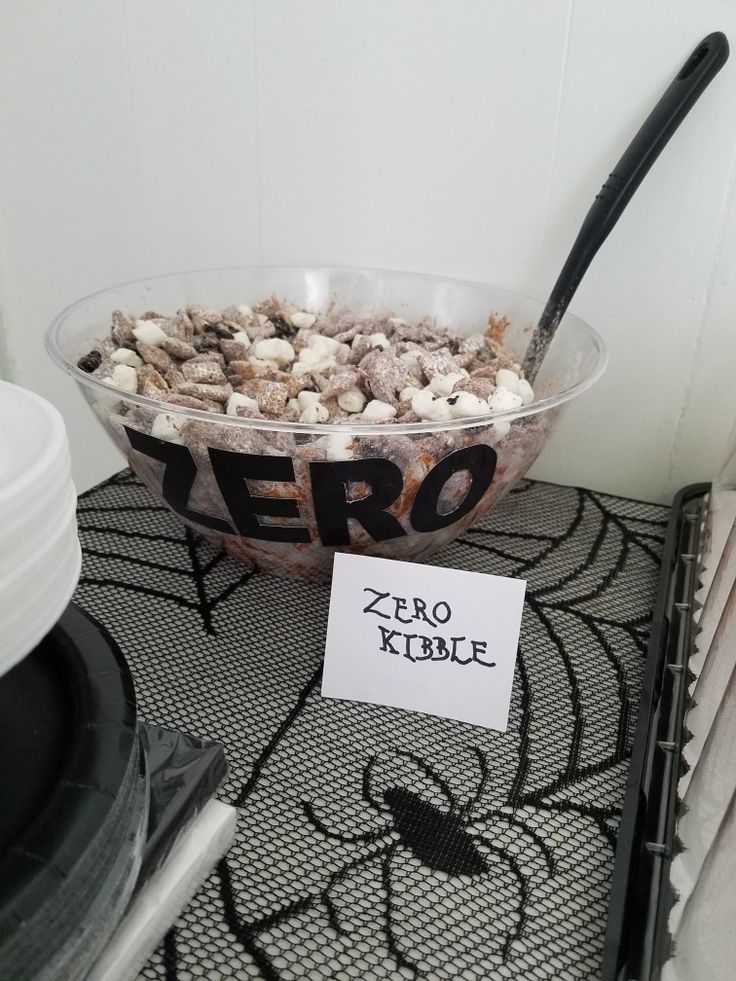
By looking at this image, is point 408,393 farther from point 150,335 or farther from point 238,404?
point 150,335

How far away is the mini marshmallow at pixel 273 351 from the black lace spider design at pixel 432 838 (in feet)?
1.19

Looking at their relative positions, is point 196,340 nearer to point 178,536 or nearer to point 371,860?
point 178,536

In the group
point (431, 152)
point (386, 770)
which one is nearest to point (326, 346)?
point (431, 152)

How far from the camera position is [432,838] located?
1.46 ft

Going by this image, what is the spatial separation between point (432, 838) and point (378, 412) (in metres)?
0.29

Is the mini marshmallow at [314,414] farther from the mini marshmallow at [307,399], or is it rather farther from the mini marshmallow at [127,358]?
the mini marshmallow at [127,358]

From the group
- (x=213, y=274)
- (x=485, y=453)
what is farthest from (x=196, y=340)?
(x=485, y=453)

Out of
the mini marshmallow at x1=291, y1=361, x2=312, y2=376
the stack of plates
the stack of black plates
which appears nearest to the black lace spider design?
the stack of black plates

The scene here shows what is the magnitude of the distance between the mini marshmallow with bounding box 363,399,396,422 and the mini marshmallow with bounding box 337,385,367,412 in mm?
22

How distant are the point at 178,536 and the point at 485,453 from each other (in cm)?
34

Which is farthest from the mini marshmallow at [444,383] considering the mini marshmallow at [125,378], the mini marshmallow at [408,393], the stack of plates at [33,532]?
the stack of plates at [33,532]

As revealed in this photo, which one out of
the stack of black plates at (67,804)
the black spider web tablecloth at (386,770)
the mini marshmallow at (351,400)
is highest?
the mini marshmallow at (351,400)

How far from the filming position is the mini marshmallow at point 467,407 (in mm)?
561

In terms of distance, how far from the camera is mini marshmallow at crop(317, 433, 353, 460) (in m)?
0.52
